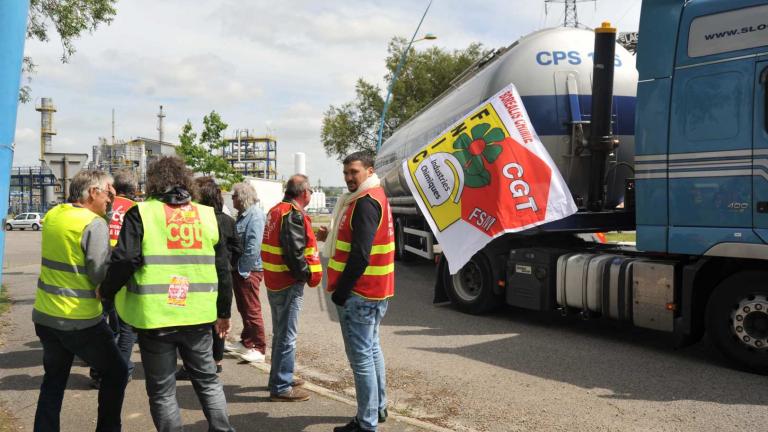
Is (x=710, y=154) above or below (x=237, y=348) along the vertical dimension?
above

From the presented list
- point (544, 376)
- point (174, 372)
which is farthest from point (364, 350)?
point (544, 376)

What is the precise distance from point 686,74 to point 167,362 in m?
5.25

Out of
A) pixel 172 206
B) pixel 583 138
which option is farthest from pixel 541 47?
pixel 172 206

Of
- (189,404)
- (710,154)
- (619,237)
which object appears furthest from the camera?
(619,237)

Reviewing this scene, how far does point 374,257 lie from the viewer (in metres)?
4.08

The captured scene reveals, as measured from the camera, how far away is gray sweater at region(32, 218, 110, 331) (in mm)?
3656

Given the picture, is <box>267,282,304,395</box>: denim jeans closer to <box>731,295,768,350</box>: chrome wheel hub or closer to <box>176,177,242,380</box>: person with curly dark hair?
<box>176,177,242,380</box>: person with curly dark hair

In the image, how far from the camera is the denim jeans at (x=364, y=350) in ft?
13.0

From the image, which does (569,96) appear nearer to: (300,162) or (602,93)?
(602,93)

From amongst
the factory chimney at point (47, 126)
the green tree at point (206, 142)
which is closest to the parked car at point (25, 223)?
the green tree at point (206, 142)

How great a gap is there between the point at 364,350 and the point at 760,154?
13.0 ft

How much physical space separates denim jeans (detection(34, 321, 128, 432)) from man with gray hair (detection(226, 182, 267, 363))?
228 centimetres

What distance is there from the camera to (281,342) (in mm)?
4820

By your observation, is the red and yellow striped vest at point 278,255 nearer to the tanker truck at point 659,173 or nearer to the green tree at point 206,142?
the tanker truck at point 659,173
